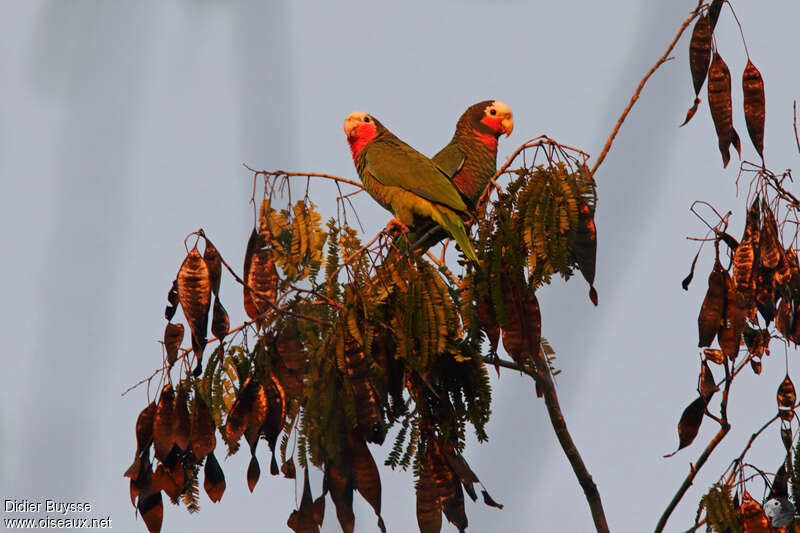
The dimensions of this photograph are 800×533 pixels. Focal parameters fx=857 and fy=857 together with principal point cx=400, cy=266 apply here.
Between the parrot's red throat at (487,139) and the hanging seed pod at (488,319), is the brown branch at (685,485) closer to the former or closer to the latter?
the hanging seed pod at (488,319)

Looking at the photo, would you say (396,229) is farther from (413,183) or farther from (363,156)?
(363,156)

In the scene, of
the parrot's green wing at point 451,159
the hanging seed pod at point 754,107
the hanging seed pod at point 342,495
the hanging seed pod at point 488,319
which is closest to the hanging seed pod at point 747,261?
the hanging seed pod at point 754,107

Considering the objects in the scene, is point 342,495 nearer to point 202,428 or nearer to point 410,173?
point 202,428

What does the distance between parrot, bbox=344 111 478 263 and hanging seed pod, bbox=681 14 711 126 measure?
1438mm

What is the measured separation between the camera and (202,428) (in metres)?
3.38

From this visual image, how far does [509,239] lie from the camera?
10.5ft

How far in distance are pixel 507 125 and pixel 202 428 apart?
4227 mm

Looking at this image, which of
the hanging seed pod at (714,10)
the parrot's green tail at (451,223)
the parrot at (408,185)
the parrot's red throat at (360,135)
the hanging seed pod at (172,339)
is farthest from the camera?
the parrot's red throat at (360,135)

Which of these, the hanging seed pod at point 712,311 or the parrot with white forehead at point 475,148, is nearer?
the hanging seed pod at point 712,311

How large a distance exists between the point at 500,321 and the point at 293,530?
1.10 metres

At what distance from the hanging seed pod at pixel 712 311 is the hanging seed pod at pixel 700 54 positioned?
0.75m

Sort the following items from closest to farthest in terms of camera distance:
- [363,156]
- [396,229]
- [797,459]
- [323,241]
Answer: [797,459] → [323,241] → [396,229] → [363,156]

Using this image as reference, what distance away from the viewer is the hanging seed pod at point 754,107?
347cm

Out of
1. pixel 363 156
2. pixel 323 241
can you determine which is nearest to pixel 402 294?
pixel 323 241
